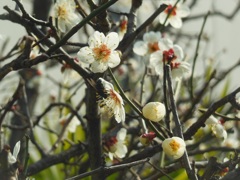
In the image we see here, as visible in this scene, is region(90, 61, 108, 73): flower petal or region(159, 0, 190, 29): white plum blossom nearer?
region(90, 61, 108, 73): flower petal

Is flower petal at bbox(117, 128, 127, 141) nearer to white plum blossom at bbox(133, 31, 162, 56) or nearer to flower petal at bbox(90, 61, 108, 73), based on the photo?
white plum blossom at bbox(133, 31, 162, 56)

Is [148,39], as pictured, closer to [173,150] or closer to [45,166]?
[45,166]

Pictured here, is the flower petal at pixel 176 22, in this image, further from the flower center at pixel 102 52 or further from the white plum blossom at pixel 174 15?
the flower center at pixel 102 52

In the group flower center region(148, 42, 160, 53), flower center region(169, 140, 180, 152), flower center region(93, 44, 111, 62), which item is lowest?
flower center region(148, 42, 160, 53)

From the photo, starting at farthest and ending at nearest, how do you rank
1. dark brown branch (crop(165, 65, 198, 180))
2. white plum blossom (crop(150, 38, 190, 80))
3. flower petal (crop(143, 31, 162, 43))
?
flower petal (crop(143, 31, 162, 43))
white plum blossom (crop(150, 38, 190, 80))
dark brown branch (crop(165, 65, 198, 180))

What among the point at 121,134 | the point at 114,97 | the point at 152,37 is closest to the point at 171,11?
the point at 152,37

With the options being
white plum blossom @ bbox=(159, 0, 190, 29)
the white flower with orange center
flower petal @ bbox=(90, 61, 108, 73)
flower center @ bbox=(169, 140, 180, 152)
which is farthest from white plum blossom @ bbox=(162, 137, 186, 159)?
white plum blossom @ bbox=(159, 0, 190, 29)

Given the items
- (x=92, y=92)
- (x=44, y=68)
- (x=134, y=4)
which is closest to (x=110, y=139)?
(x=92, y=92)

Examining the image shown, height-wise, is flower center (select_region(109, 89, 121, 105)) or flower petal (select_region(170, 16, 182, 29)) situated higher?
flower center (select_region(109, 89, 121, 105))
